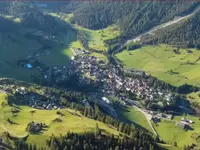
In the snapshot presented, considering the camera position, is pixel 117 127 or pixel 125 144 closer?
pixel 125 144

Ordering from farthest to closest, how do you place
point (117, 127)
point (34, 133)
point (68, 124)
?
point (117, 127), point (68, 124), point (34, 133)

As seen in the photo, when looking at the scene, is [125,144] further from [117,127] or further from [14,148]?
[14,148]

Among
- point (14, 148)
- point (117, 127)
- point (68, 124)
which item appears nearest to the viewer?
point (14, 148)

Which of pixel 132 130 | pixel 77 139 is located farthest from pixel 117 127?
pixel 77 139

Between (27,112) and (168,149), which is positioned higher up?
(27,112)

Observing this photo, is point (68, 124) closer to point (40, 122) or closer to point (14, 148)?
point (40, 122)

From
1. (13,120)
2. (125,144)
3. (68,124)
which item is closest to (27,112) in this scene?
(13,120)
